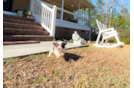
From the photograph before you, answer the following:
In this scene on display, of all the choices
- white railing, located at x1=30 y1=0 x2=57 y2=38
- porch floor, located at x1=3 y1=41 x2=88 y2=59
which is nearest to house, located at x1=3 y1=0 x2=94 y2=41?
white railing, located at x1=30 y1=0 x2=57 y2=38

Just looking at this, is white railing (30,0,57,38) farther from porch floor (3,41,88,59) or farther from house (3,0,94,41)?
porch floor (3,41,88,59)

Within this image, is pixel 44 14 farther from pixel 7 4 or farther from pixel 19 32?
pixel 7 4

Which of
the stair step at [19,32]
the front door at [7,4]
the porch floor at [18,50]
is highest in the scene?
the front door at [7,4]

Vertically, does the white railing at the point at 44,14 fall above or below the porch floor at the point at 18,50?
above

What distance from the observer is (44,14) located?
533 centimetres

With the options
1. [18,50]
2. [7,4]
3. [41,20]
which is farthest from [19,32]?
[7,4]

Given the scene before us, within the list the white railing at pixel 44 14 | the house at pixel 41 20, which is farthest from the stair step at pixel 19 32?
the white railing at pixel 44 14

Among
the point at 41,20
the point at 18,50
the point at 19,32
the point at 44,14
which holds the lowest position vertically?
the point at 18,50

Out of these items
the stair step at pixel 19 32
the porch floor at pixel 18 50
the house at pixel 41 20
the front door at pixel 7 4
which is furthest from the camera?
the front door at pixel 7 4

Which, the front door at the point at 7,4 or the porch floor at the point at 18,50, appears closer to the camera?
the porch floor at the point at 18,50

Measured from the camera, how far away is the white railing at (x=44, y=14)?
16.7 ft

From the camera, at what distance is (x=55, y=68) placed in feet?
5.73

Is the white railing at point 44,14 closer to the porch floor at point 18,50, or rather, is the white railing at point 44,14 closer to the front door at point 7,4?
the porch floor at point 18,50

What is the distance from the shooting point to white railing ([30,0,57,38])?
16.7 ft
